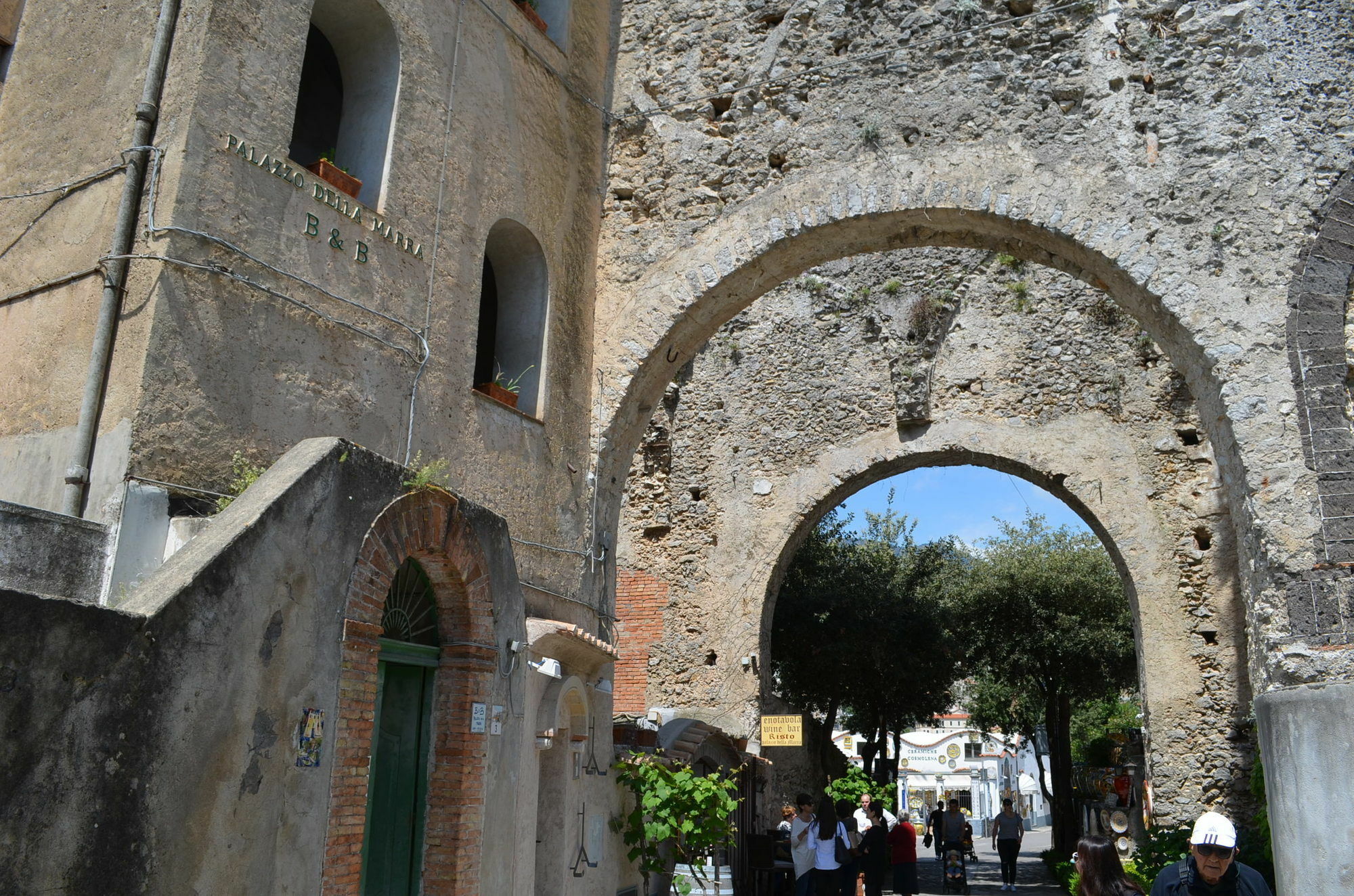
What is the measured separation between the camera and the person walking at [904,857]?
12.0 m

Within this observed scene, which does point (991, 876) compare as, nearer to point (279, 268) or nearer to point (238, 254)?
point (279, 268)

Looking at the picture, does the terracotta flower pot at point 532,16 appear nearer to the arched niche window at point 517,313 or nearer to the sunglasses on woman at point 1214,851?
the arched niche window at point 517,313

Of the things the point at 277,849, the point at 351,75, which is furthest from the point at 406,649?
the point at 351,75

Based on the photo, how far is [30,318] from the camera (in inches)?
223

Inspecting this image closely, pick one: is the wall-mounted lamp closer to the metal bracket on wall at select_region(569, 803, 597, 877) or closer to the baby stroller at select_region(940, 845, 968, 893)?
the metal bracket on wall at select_region(569, 803, 597, 877)

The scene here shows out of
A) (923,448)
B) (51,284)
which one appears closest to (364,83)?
(51,284)

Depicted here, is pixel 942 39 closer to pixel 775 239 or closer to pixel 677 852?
pixel 775 239

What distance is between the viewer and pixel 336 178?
6305mm

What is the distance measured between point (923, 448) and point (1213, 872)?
9.80 metres

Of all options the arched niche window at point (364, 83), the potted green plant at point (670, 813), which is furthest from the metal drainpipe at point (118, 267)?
the potted green plant at point (670, 813)

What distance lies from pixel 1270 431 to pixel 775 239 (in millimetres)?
3596

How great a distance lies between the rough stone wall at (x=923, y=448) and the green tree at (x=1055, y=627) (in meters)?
6.35

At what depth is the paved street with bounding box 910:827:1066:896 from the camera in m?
15.6

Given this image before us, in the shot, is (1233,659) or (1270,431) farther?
(1233,659)
